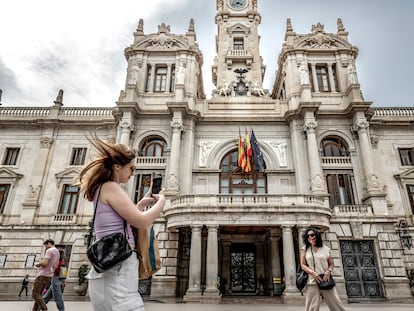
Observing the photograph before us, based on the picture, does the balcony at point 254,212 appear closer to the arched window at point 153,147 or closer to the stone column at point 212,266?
the stone column at point 212,266

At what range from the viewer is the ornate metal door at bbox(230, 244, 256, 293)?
770 inches

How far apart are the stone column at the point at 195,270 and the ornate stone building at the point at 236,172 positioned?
6 cm

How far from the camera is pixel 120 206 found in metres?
2.21

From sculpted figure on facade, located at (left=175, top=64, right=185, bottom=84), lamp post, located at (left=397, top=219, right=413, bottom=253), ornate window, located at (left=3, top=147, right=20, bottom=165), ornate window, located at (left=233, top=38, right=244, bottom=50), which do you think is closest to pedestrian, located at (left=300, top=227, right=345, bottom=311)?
lamp post, located at (left=397, top=219, right=413, bottom=253)

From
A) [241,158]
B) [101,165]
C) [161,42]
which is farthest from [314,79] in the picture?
[101,165]

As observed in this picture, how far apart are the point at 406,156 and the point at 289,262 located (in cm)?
1424

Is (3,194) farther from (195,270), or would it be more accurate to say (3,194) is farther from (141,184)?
(195,270)

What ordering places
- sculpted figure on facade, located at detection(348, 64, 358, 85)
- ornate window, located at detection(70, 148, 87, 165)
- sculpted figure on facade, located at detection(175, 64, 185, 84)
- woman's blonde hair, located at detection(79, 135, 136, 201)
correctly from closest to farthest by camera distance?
woman's blonde hair, located at detection(79, 135, 136, 201) < sculpted figure on facade, located at detection(348, 64, 358, 85) < ornate window, located at detection(70, 148, 87, 165) < sculpted figure on facade, located at detection(175, 64, 185, 84)

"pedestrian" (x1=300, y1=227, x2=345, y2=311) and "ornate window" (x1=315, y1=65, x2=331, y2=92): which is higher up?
"ornate window" (x1=315, y1=65, x2=331, y2=92)

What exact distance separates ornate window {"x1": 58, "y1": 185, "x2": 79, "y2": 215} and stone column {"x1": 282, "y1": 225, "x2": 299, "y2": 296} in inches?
602

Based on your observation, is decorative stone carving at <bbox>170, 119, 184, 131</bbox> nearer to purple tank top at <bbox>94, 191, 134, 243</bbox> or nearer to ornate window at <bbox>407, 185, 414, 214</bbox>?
ornate window at <bbox>407, 185, 414, 214</bbox>

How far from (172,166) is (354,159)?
13121 mm

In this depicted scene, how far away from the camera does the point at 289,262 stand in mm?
15492

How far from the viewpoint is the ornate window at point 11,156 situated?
77.1 feet
